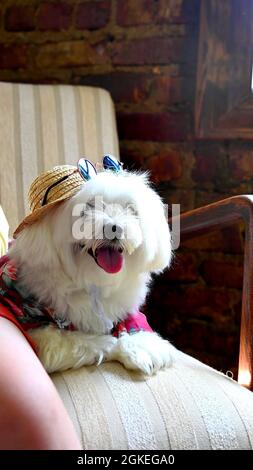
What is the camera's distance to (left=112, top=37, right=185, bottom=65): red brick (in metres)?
1.60

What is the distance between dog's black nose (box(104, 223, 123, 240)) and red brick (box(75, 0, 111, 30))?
1.05m

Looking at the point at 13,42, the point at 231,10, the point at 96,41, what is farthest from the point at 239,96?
the point at 13,42

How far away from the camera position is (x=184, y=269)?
171 centimetres

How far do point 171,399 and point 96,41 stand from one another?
1.22 m

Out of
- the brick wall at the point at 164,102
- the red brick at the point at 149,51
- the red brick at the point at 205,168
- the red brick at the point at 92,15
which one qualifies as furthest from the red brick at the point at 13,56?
the red brick at the point at 205,168

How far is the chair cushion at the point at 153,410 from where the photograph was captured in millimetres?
753

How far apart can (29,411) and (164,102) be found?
1191 mm

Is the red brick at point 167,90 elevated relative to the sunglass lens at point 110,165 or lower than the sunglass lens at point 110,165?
elevated

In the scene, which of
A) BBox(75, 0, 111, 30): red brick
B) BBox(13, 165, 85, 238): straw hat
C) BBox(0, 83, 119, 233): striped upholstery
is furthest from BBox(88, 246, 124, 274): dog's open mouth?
BBox(75, 0, 111, 30): red brick

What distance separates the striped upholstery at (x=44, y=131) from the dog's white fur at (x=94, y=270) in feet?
1.67

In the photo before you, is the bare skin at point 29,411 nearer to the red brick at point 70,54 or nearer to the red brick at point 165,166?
the red brick at point 165,166

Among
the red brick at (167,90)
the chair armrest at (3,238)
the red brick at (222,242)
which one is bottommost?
the red brick at (222,242)

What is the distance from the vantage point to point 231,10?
4.94 ft

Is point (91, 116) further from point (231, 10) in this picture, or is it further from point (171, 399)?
point (171, 399)
